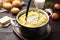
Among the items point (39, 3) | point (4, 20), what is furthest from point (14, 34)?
point (39, 3)

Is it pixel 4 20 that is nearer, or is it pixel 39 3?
pixel 4 20

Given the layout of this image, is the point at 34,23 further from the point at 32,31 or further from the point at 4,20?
the point at 4,20

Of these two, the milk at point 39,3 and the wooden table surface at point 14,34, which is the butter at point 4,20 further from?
the milk at point 39,3

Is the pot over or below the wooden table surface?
over

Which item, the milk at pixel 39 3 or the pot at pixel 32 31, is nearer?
the pot at pixel 32 31

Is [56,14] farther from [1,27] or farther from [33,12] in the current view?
[1,27]

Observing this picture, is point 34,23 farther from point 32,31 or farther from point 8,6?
point 8,6

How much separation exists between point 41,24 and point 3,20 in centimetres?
19

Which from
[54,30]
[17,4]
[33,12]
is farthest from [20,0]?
[54,30]

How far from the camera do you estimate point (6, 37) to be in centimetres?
70

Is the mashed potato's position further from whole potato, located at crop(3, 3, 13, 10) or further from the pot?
whole potato, located at crop(3, 3, 13, 10)

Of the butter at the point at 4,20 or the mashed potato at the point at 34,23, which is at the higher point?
the mashed potato at the point at 34,23

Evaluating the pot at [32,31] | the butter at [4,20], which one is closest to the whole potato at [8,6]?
the butter at [4,20]

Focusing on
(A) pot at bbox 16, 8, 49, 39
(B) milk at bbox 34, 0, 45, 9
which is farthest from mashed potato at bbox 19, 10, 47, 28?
(B) milk at bbox 34, 0, 45, 9
